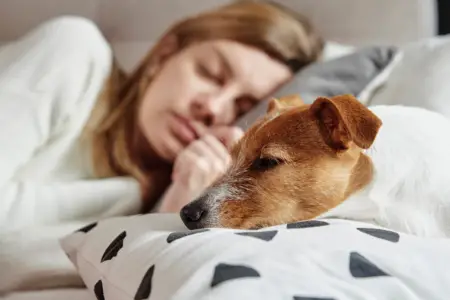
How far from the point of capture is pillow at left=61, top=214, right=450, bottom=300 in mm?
555

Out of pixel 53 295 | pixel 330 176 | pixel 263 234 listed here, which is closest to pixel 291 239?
pixel 263 234

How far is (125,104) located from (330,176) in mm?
823

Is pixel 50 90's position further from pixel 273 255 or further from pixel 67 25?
pixel 273 255

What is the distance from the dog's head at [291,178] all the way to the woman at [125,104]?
0.42 metres

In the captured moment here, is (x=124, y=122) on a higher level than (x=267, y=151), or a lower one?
lower

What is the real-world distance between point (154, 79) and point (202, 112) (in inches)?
6.8

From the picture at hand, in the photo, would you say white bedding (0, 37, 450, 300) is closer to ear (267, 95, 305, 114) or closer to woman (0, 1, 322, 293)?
ear (267, 95, 305, 114)

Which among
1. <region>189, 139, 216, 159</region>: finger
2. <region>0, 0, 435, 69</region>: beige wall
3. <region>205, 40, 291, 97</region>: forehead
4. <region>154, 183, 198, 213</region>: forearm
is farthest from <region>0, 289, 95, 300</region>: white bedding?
<region>0, 0, 435, 69</region>: beige wall

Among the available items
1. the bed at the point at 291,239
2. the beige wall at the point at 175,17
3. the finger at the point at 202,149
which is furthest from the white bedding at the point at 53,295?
the beige wall at the point at 175,17

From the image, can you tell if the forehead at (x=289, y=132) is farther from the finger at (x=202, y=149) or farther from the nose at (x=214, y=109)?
the nose at (x=214, y=109)

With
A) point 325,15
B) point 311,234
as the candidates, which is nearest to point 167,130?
point 325,15

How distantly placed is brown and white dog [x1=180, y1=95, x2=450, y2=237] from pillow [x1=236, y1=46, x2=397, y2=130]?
458mm

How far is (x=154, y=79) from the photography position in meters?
1.42

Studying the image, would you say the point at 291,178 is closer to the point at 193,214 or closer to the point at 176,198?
the point at 193,214
